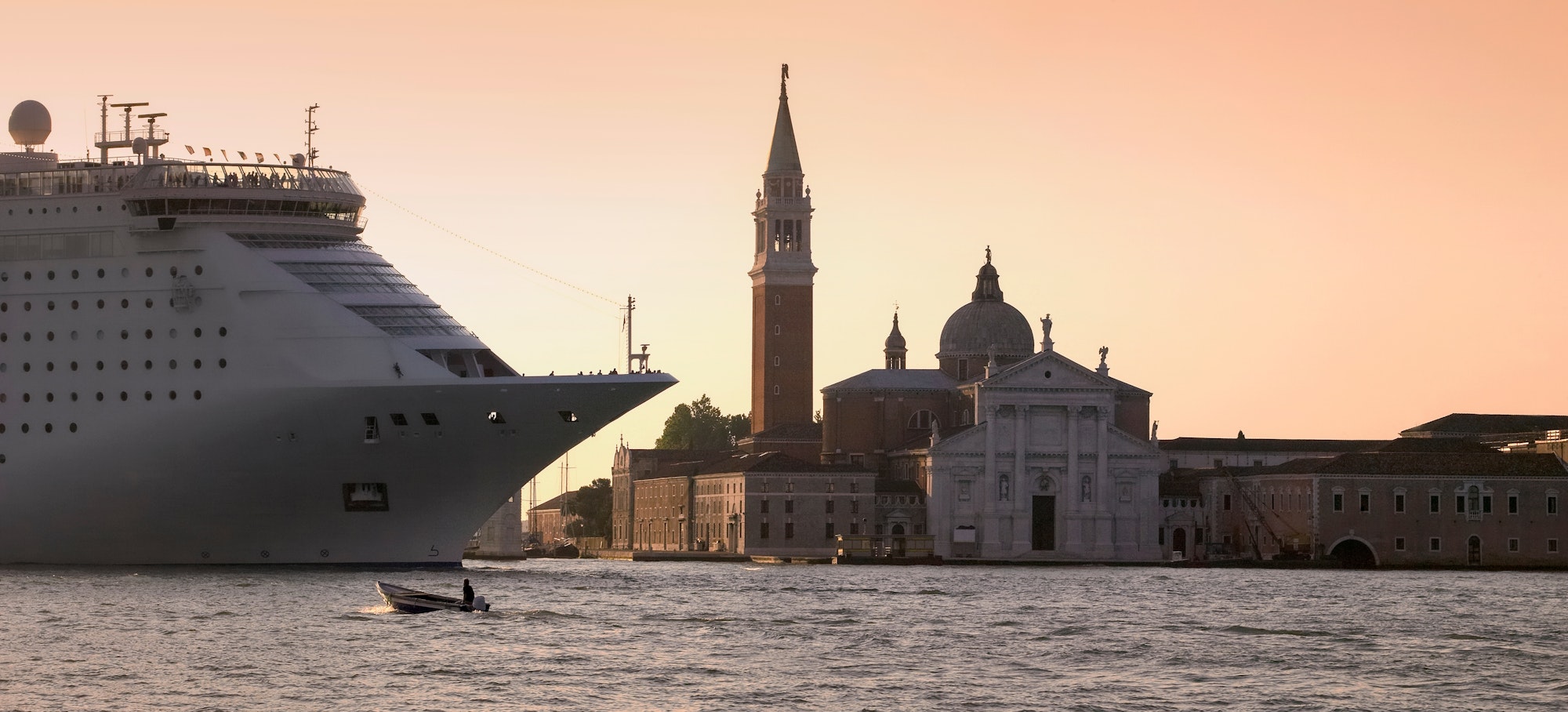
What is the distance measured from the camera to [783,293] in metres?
154

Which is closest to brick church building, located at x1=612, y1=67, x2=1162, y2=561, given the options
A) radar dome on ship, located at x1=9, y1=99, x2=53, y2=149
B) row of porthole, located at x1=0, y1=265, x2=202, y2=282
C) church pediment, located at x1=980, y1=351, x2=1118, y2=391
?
church pediment, located at x1=980, y1=351, x2=1118, y2=391

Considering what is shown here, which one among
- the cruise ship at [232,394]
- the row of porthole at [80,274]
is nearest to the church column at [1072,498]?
the cruise ship at [232,394]

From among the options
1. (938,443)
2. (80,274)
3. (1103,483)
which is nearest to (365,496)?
(80,274)

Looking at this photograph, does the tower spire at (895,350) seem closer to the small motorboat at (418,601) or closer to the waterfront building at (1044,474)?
the waterfront building at (1044,474)

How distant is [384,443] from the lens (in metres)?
70.1

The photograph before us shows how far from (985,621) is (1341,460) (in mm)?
68864

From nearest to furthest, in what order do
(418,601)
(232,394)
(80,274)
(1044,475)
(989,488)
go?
(418,601)
(232,394)
(80,274)
(989,488)
(1044,475)

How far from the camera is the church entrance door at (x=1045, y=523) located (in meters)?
141

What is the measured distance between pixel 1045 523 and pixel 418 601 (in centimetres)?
8324

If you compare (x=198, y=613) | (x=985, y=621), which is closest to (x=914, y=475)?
(x=985, y=621)

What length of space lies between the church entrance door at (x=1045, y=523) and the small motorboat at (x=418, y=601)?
80.9 meters

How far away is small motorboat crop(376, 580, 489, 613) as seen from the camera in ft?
204

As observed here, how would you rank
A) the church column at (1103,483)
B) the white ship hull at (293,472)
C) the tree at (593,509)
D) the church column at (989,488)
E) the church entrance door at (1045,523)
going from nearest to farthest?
the white ship hull at (293,472)
the church column at (989,488)
the church column at (1103,483)
the church entrance door at (1045,523)
the tree at (593,509)

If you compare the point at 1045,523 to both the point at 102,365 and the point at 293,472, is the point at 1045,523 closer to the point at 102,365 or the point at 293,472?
the point at 293,472
